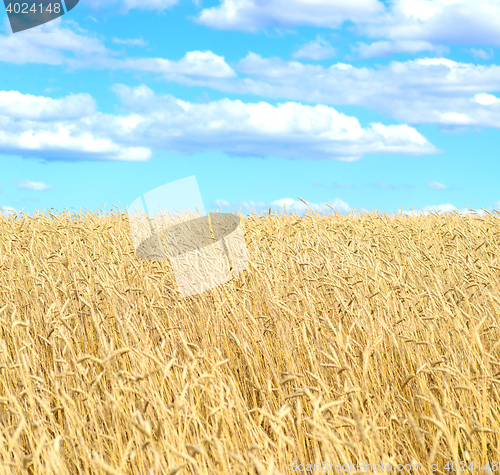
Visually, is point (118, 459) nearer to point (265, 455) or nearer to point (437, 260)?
point (265, 455)

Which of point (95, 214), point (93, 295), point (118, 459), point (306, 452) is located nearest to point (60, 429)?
point (118, 459)

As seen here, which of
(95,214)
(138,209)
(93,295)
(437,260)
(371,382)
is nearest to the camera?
(371,382)

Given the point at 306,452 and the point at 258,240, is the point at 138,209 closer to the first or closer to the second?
the point at 258,240

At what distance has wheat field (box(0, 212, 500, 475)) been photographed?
6.31ft

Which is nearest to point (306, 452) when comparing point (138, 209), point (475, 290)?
point (475, 290)

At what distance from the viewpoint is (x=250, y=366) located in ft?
8.31

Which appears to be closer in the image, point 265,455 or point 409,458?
point 265,455

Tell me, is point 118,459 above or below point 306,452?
above

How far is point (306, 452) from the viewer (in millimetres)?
2299

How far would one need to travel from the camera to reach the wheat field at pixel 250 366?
1.92m

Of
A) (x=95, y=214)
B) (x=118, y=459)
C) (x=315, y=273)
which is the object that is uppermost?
(x=95, y=214)

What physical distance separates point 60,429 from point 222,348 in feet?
3.75

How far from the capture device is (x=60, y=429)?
2258 millimetres

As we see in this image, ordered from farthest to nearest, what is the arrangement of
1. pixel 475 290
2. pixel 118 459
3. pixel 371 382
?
1. pixel 475 290
2. pixel 371 382
3. pixel 118 459
